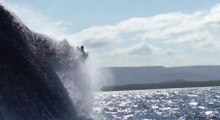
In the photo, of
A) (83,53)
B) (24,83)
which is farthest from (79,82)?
(24,83)

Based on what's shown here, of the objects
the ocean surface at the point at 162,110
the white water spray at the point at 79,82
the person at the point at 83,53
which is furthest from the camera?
the ocean surface at the point at 162,110

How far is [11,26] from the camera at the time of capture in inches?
854

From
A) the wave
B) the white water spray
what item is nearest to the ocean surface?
the white water spray

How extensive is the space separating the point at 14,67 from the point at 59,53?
42.0 ft

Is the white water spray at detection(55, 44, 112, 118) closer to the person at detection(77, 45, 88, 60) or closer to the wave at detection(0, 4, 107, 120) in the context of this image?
the person at detection(77, 45, 88, 60)

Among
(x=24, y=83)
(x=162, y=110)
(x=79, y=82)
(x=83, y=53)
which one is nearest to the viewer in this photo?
(x=24, y=83)

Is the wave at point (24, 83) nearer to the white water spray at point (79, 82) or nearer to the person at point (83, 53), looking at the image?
the white water spray at point (79, 82)

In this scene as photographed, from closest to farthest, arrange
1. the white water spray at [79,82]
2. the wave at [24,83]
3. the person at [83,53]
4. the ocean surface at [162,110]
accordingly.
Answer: the wave at [24,83], the white water spray at [79,82], the person at [83,53], the ocean surface at [162,110]

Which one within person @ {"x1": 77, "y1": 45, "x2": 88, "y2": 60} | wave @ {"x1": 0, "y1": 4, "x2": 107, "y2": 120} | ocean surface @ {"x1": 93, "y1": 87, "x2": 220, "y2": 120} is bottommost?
ocean surface @ {"x1": 93, "y1": 87, "x2": 220, "y2": 120}

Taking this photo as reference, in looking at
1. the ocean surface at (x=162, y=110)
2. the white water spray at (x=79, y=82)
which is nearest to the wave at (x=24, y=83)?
the white water spray at (x=79, y=82)

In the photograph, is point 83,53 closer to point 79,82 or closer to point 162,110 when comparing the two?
point 79,82

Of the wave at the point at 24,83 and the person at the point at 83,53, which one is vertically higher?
the person at the point at 83,53

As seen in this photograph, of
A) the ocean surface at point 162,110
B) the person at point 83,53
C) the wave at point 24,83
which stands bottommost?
the ocean surface at point 162,110

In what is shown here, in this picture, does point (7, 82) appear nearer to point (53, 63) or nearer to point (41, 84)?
point (41, 84)
